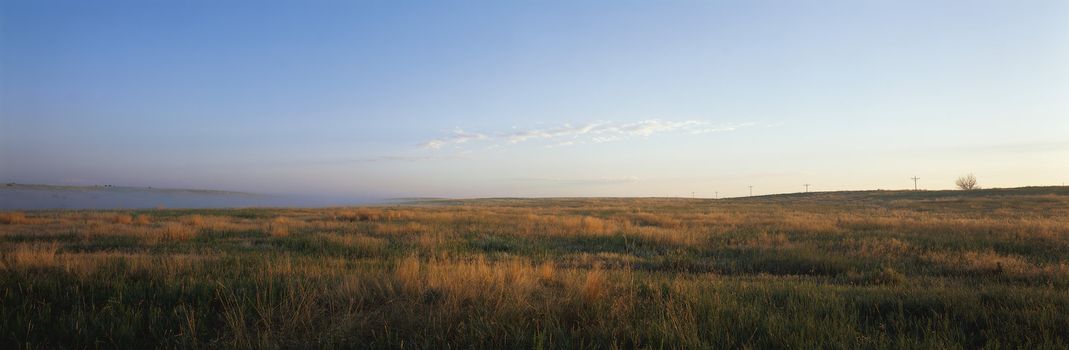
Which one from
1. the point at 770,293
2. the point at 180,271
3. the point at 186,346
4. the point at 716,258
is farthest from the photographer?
the point at 716,258

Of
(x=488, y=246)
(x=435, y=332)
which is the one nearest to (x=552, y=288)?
(x=435, y=332)

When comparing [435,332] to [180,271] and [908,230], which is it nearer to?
[180,271]

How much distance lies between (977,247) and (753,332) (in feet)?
38.6

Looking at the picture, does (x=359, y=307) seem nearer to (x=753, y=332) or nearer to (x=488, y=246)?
(x=753, y=332)

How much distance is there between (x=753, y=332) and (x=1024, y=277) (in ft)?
23.3

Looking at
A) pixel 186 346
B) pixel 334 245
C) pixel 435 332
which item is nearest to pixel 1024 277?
pixel 435 332

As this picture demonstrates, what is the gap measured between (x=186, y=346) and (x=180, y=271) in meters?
3.49

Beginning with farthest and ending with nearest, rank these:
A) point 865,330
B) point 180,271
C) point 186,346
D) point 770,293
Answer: point 180,271 → point 770,293 → point 865,330 → point 186,346

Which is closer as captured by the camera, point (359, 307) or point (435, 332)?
point (435, 332)

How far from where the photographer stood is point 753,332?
4.20 meters

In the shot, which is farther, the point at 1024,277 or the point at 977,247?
the point at 977,247

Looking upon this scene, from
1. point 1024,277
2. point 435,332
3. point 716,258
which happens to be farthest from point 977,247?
point 435,332

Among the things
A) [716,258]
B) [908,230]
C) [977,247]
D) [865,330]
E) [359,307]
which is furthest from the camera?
[908,230]

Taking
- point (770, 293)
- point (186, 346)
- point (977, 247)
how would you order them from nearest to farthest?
point (186, 346) < point (770, 293) < point (977, 247)
